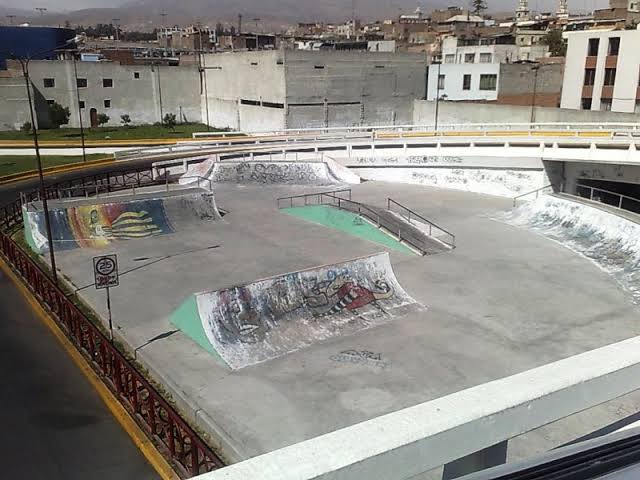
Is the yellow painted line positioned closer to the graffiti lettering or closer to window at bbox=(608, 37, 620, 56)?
the graffiti lettering

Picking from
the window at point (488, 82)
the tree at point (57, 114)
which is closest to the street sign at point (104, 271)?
the tree at point (57, 114)

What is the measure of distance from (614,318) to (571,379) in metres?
18.0

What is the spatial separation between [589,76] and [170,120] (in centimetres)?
4880

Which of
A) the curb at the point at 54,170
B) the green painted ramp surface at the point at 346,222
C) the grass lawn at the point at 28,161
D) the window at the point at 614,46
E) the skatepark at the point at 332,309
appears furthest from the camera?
the window at the point at 614,46

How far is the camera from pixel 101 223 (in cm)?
2677

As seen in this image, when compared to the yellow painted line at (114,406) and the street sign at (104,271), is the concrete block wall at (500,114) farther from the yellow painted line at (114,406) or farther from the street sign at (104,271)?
the yellow painted line at (114,406)

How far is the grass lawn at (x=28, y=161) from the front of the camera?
142 feet

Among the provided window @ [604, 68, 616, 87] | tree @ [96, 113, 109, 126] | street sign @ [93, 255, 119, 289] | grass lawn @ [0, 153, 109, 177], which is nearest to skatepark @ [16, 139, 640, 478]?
street sign @ [93, 255, 119, 289]

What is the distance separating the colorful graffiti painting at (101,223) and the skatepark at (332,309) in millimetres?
115

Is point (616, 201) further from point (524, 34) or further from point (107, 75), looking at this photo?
point (524, 34)

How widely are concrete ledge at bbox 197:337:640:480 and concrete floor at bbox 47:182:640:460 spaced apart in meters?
4.49

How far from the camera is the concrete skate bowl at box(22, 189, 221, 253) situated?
2530 centimetres

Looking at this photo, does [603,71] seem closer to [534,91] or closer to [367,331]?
[534,91]

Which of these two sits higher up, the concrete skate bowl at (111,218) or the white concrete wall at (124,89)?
the white concrete wall at (124,89)
